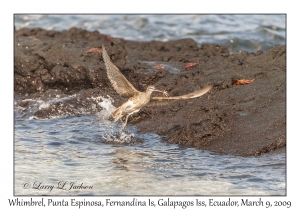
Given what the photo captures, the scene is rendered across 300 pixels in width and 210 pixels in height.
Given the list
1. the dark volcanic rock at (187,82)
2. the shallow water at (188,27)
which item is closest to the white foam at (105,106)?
the dark volcanic rock at (187,82)

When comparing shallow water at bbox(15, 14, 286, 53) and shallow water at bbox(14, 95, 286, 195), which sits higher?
shallow water at bbox(15, 14, 286, 53)

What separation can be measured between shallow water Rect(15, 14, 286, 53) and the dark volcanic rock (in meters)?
3.42

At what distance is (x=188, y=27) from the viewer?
20312 millimetres

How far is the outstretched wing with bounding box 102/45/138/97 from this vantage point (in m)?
9.08

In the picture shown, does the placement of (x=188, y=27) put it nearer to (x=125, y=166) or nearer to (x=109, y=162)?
(x=109, y=162)

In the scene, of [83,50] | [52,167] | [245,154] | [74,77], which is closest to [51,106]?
[74,77]

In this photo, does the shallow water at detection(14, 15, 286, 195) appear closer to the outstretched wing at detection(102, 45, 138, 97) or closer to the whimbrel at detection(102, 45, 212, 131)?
the whimbrel at detection(102, 45, 212, 131)

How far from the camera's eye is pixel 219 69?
11906 millimetres

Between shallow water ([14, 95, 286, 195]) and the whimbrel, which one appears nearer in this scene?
shallow water ([14, 95, 286, 195])

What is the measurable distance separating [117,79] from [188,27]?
37.3 ft

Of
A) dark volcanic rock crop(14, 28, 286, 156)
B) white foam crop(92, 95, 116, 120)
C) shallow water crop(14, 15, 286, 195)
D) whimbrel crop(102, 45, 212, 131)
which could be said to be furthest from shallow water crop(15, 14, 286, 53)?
whimbrel crop(102, 45, 212, 131)

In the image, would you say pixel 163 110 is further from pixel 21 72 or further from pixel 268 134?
pixel 21 72
